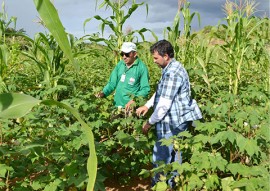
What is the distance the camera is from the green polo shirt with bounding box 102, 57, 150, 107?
12.1ft

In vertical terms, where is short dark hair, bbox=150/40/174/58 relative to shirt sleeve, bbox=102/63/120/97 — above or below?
above

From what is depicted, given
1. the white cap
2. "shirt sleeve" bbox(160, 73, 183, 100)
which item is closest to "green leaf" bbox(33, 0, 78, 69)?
"shirt sleeve" bbox(160, 73, 183, 100)

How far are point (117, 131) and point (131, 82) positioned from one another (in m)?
1.00

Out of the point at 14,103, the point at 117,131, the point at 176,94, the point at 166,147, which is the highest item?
the point at 14,103

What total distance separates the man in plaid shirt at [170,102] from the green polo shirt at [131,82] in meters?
0.83

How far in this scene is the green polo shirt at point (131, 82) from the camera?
12.1 ft

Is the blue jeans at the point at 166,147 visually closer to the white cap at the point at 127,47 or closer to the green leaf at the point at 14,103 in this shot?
the white cap at the point at 127,47

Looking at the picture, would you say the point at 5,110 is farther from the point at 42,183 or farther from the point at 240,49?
the point at 240,49

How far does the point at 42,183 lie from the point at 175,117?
1286mm

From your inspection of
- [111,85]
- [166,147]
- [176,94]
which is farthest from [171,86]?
[111,85]

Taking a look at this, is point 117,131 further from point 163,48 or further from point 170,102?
point 163,48

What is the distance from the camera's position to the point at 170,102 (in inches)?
103

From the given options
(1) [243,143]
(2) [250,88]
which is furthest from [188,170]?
(2) [250,88]

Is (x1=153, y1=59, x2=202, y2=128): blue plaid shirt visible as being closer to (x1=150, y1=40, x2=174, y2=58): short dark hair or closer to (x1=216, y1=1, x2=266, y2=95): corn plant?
(x1=150, y1=40, x2=174, y2=58): short dark hair
